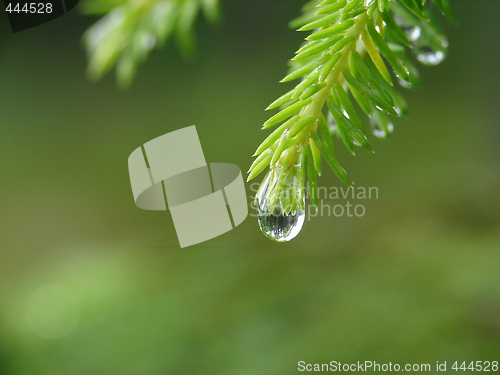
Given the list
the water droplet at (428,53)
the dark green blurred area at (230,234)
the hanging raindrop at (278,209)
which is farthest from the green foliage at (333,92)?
the dark green blurred area at (230,234)

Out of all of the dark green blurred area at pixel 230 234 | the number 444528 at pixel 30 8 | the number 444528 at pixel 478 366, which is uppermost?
the number 444528 at pixel 30 8

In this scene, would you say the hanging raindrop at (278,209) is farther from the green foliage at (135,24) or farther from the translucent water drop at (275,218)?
the green foliage at (135,24)

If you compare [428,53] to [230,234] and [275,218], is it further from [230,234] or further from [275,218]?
[230,234]

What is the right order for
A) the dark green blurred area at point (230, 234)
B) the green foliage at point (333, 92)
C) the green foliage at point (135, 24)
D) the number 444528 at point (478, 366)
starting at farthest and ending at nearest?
the dark green blurred area at point (230, 234), the number 444528 at point (478, 366), the green foliage at point (135, 24), the green foliage at point (333, 92)

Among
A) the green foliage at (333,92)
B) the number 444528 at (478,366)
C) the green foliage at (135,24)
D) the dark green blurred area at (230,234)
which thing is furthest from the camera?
the dark green blurred area at (230,234)

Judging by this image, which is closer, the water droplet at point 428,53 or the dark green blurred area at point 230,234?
the water droplet at point 428,53

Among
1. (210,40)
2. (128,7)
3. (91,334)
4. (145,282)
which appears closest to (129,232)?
(145,282)

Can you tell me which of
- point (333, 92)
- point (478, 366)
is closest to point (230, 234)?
point (478, 366)

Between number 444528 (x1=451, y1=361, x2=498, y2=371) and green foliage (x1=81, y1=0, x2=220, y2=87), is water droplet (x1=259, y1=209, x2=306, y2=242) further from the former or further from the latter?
number 444528 (x1=451, y1=361, x2=498, y2=371)
